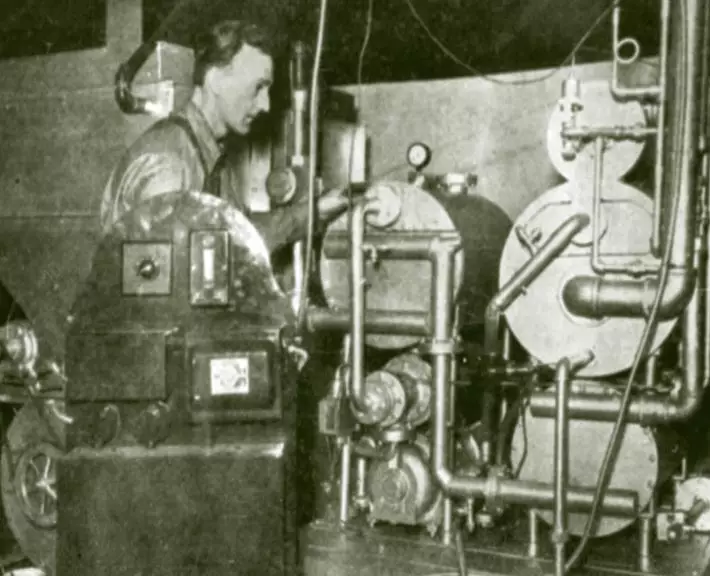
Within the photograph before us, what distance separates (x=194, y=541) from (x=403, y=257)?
5.56 ft

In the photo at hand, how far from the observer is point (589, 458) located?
177 inches

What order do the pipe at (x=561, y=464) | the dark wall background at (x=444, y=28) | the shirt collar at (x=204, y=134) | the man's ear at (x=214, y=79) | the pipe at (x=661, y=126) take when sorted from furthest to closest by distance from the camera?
the dark wall background at (x=444, y=28) → the man's ear at (x=214, y=79) → the shirt collar at (x=204, y=134) → the pipe at (x=661, y=126) → the pipe at (x=561, y=464)

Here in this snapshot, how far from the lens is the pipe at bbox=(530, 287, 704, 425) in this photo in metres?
4.14

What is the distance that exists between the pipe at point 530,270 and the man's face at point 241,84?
1701mm

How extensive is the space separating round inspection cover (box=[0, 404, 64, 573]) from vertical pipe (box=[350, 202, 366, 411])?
215 cm

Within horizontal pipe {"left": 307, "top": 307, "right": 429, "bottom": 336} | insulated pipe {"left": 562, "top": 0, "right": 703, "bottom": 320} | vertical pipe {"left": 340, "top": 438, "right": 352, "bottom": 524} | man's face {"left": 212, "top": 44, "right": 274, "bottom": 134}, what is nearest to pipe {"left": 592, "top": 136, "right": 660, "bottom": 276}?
insulated pipe {"left": 562, "top": 0, "right": 703, "bottom": 320}

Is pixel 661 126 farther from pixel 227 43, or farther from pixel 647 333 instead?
pixel 227 43

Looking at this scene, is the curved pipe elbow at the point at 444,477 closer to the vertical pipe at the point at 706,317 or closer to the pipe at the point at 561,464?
the pipe at the point at 561,464

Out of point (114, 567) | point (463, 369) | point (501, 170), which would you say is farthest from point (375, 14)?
point (114, 567)

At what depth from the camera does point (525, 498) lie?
13.9 ft

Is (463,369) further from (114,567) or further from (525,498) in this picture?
(114,567)

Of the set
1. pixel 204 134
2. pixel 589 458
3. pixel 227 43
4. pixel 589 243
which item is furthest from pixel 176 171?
pixel 589 458

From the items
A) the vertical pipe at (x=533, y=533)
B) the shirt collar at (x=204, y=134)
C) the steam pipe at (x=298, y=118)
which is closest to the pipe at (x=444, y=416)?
the vertical pipe at (x=533, y=533)

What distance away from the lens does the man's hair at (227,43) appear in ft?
16.3
